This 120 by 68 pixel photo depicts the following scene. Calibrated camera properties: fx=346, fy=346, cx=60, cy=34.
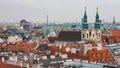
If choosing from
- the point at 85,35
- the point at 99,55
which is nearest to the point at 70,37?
the point at 85,35

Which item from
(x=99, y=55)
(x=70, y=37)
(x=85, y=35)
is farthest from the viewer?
(x=70, y=37)

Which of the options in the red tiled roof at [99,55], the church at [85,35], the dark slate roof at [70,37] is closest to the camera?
the red tiled roof at [99,55]

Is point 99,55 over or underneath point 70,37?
over

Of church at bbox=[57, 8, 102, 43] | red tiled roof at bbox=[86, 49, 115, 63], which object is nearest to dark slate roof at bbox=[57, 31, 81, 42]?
church at bbox=[57, 8, 102, 43]

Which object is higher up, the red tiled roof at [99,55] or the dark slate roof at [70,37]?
the red tiled roof at [99,55]

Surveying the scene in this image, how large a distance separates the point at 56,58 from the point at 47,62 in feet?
9.84

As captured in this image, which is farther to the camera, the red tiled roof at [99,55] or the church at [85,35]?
the church at [85,35]

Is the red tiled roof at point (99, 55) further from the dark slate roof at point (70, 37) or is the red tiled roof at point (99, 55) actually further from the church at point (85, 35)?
the dark slate roof at point (70, 37)

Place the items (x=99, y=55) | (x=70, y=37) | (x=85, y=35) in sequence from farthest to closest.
Answer: (x=70, y=37) → (x=85, y=35) → (x=99, y=55)

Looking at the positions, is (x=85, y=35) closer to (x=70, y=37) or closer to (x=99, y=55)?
(x=70, y=37)

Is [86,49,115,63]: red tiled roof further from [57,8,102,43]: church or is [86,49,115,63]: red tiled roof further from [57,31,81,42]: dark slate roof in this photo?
[57,31,81,42]: dark slate roof

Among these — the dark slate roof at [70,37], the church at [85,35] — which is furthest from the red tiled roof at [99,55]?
the dark slate roof at [70,37]

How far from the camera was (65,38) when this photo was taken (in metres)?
77.5

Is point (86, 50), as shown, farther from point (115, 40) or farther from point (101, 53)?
point (115, 40)
